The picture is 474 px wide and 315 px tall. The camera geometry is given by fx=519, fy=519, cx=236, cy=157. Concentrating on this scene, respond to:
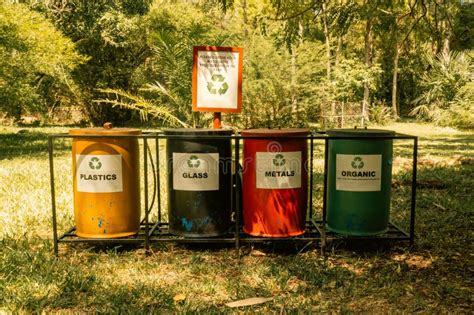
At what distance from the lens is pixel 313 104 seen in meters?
13.9

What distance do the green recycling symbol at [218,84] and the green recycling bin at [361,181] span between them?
111 centimetres

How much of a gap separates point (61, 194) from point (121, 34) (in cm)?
1576

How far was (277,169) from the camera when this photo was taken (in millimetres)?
4457

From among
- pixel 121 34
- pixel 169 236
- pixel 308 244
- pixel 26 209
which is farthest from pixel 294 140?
pixel 121 34

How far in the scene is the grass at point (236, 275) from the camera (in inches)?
140

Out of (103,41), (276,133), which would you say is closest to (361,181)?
(276,133)

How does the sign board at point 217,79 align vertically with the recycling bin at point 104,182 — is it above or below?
above

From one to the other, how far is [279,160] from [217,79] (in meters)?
1.08

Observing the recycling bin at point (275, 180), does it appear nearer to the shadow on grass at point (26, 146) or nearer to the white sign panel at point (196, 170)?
the white sign panel at point (196, 170)

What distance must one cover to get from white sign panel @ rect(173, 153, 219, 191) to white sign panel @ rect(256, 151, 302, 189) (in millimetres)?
391

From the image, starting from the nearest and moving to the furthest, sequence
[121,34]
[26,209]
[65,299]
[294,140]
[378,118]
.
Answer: [65,299], [294,140], [26,209], [121,34], [378,118]

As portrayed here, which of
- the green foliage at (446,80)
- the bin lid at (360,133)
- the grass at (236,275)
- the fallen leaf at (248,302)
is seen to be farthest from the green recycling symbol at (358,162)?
the green foliage at (446,80)

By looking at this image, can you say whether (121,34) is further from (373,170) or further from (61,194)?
(373,170)

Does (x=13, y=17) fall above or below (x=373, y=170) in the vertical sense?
above
